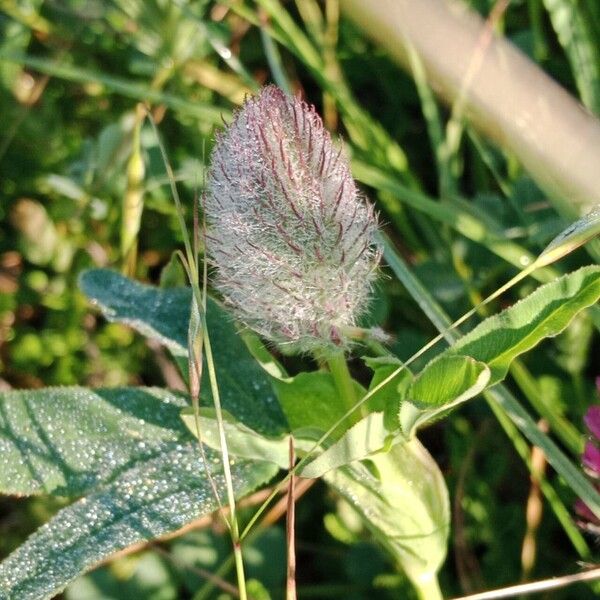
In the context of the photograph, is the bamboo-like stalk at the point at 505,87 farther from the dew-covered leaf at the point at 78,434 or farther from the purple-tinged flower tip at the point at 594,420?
the dew-covered leaf at the point at 78,434

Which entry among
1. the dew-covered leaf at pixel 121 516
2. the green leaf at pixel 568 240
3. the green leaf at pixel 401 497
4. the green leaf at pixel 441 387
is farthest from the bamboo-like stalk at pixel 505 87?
the dew-covered leaf at pixel 121 516

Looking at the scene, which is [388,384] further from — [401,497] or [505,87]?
[505,87]

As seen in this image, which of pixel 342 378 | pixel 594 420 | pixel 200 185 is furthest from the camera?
pixel 200 185

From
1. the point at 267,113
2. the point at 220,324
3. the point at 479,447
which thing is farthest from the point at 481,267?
the point at 267,113

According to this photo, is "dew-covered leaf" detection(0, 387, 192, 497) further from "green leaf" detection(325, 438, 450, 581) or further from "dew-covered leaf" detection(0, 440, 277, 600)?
"green leaf" detection(325, 438, 450, 581)

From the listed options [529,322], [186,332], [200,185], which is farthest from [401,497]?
[200,185]

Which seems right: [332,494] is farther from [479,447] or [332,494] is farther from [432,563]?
[432,563]

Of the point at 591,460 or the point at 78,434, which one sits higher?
the point at 78,434
